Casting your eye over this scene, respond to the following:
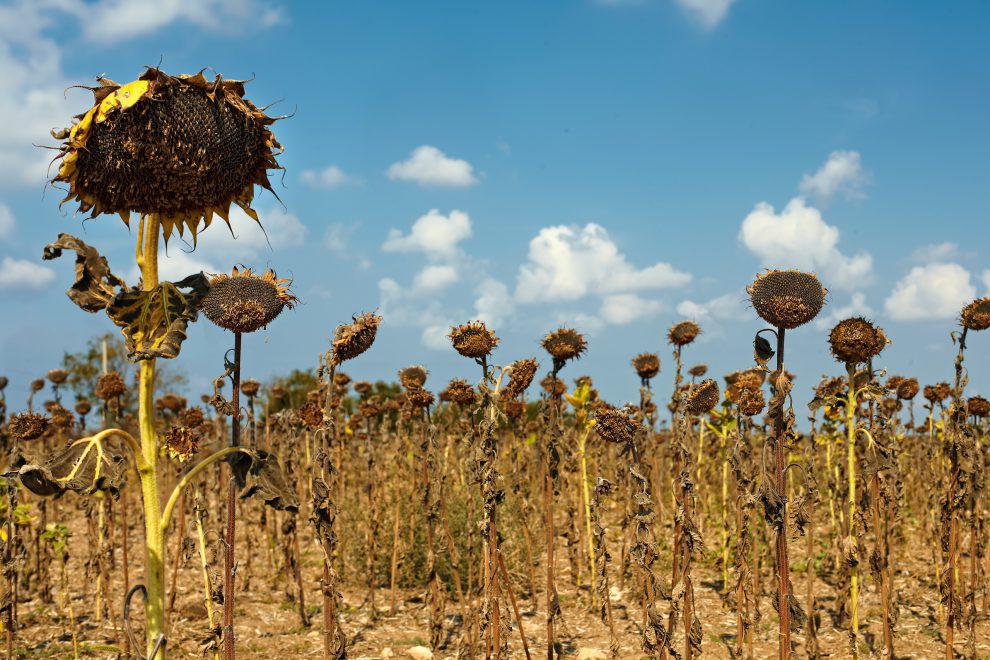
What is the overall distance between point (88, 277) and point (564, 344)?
5044 millimetres

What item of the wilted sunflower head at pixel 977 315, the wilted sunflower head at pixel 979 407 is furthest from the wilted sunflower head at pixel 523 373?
the wilted sunflower head at pixel 979 407

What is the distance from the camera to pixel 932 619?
9375 millimetres

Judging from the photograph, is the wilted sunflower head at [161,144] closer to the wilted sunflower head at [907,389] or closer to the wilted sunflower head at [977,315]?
the wilted sunflower head at [977,315]

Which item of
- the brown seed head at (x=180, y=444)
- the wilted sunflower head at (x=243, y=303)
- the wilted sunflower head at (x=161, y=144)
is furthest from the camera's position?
the brown seed head at (x=180, y=444)

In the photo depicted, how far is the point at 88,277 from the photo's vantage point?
2650 mm

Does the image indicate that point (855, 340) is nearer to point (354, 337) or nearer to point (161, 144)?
point (354, 337)

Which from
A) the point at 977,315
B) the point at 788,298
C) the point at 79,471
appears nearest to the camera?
the point at 79,471

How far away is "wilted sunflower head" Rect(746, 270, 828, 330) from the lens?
16.2 ft

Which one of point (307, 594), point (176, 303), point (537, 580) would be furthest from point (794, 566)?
point (176, 303)

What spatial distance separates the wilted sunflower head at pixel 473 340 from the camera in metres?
6.11

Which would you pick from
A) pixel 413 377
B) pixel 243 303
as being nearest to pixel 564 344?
pixel 413 377

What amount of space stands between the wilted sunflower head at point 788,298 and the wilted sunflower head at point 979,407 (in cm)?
706

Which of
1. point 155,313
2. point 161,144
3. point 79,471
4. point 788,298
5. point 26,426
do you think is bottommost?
point 79,471

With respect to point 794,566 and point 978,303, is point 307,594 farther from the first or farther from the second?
point 978,303
